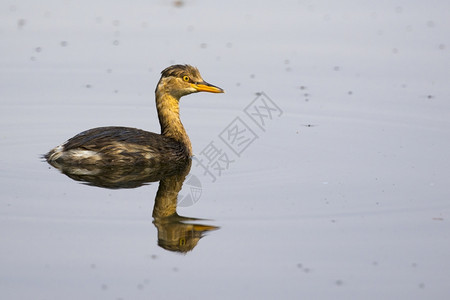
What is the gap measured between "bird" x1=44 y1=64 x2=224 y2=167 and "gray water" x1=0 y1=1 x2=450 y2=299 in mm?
364

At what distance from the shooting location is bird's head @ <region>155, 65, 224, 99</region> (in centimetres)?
1105

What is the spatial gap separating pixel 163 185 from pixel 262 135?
2.38 meters

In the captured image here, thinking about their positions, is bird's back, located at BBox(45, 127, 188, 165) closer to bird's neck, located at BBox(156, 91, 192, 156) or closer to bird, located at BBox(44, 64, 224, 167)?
bird, located at BBox(44, 64, 224, 167)

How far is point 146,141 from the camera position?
10.5 meters

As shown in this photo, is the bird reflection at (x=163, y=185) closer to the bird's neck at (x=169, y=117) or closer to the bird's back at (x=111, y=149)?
the bird's back at (x=111, y=149)

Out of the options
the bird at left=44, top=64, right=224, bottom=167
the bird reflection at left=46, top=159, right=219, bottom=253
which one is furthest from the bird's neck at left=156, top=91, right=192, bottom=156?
the bird reflection at left=46, top=159, right=219, bottom=253

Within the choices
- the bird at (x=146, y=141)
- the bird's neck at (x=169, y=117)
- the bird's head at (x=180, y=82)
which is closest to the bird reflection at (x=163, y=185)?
the bird at (x=146, y=141)

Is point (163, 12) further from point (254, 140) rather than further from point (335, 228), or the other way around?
point (335, 228)

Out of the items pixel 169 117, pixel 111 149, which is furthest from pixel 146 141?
pixel 169 117

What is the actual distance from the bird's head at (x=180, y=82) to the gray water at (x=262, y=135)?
76cm

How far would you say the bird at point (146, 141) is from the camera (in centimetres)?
1017

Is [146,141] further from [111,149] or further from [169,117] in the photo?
[169,117]

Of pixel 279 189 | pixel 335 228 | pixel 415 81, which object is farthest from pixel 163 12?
pixel 335 228

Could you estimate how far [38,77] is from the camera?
13562 millimetres
